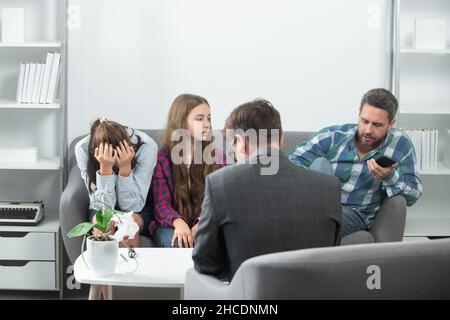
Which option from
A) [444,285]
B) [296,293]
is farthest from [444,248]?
[296,293]

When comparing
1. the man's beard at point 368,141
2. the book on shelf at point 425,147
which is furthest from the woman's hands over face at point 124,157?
the book on shelf at point 425,147

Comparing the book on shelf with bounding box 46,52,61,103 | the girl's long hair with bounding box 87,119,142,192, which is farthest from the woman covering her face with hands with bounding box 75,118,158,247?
the book on shelf with bounding box 46,52,61,103

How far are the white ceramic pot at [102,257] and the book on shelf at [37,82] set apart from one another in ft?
5.71

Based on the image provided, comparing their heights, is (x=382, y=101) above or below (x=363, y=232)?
above

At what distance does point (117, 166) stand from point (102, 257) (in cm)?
111

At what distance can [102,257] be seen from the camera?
3066mm

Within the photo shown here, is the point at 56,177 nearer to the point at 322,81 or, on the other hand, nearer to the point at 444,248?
the point at 322,81

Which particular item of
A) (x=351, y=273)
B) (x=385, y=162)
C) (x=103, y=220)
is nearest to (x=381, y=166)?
(x=385, y=162)

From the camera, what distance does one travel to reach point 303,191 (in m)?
2.62

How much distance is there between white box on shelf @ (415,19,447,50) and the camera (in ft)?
15.6

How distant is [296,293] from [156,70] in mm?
2851

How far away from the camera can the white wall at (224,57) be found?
480 cm

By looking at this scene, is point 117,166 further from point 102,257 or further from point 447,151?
point 447,151

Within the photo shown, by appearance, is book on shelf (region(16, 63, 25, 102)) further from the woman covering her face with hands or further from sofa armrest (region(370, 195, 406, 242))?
sofa armrest (region(370, 195, 406, 242))
